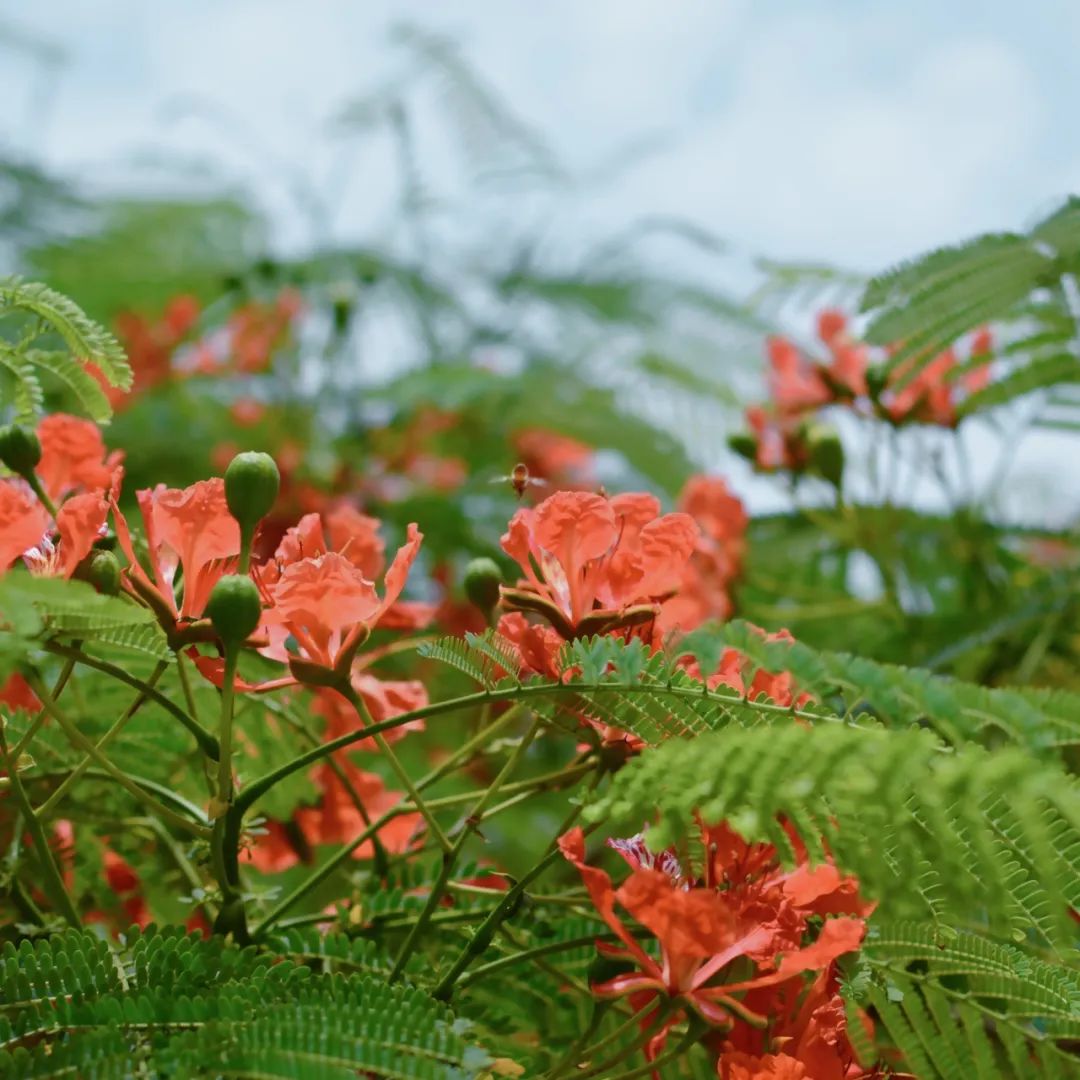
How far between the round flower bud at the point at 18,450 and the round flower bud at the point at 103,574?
99 mm

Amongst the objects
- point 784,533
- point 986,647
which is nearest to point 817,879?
point 986,647

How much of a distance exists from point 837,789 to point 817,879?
0.15 m

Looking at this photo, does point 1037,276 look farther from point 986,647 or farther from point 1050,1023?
point 1050,1023

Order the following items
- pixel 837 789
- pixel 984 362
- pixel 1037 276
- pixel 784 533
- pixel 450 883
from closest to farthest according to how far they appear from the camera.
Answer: pixel 837 789 → pixel 450 883 → pixel 1037 276 → pixel 984 362 → pixel 784 533

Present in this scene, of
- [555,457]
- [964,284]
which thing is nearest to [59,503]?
[964,284]

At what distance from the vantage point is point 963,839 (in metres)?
0.56

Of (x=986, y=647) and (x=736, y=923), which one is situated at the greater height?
(x=736, y=923)

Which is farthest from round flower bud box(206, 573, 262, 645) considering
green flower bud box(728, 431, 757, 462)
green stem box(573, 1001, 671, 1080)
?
green flower bud box(728, 431, 757, 462)

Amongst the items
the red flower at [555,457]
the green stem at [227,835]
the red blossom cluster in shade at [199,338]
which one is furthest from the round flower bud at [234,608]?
the red blossom cluster in shade at [199,338]

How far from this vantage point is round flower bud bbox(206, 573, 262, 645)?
63 cm

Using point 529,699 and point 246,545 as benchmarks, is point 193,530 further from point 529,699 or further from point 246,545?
point 529,699

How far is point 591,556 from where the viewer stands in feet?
2.43

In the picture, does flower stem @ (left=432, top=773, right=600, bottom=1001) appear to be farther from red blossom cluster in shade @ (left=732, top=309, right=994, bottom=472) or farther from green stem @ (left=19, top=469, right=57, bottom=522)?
red blossom cluster in shade @ (left=732, top=309, right=994, bottom=472)

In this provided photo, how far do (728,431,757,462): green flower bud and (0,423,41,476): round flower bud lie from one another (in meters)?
1.05
